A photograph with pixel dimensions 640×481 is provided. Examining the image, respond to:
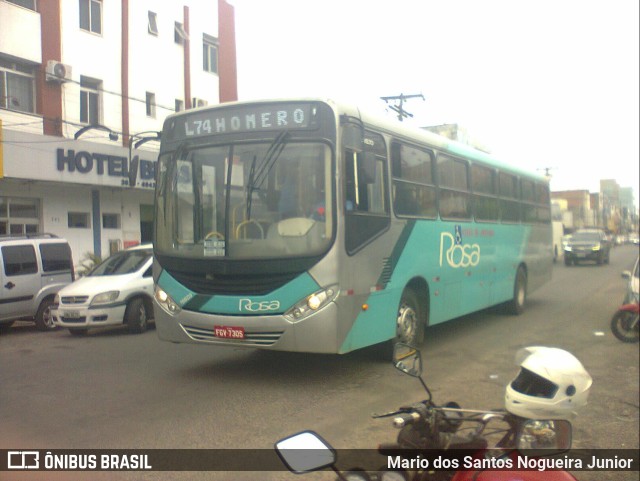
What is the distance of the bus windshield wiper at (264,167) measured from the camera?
6867mm

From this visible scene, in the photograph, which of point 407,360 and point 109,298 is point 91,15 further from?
point 109,298

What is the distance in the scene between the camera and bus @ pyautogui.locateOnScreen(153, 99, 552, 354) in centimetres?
675

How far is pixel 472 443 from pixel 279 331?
4354mm

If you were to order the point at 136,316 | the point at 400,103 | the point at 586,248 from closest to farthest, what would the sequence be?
the point at 136,316, the point at 400,103, the point at 586,248

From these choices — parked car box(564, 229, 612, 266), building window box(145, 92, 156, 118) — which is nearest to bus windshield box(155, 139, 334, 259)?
building window box(145, 92, 156, 118)

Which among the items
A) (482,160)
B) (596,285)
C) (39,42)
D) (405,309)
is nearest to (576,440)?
(405,309)

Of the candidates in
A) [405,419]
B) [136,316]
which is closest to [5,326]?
[136,316]

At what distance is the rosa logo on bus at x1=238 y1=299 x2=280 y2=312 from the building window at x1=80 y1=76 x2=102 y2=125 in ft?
8.66

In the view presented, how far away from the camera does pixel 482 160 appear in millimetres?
11680

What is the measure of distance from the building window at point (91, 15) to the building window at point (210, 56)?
1099 millimetres

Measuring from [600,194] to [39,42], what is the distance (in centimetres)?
10966

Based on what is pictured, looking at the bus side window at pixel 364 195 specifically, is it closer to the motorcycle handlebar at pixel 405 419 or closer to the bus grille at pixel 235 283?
the bus grille at pixel 235 283

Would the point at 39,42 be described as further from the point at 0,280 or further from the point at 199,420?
the point at 0,280

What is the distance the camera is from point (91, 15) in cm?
607
